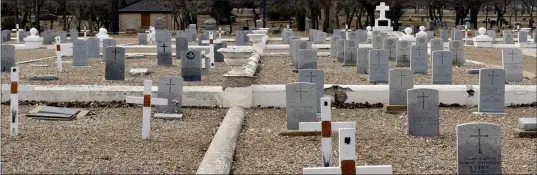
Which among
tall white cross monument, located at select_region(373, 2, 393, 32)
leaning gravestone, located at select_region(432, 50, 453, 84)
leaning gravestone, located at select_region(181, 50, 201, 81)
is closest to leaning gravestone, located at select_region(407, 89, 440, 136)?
leaning gravestone, located at select_region(432, 50, 453, 84)

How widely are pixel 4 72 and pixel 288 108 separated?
35.1 feet

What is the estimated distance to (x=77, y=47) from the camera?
2241 cm

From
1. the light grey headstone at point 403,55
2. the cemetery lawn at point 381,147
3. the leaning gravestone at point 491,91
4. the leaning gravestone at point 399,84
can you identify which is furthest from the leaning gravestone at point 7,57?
the leaning gravestone at point 491,91

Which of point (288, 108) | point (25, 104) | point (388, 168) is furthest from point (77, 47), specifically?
point (388, 168)

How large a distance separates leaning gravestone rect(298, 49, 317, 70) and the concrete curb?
659cm

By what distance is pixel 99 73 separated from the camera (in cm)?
1983

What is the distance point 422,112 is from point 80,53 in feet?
45.5

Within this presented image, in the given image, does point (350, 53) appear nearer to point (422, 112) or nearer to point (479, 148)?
point (422, 112)

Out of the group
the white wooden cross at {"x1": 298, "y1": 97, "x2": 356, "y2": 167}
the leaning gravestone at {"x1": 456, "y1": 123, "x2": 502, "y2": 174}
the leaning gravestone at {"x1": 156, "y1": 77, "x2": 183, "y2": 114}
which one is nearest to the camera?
the leaning gravestone at {"x1": 456, "y1": 123, "x2": 502, "y2": 174}

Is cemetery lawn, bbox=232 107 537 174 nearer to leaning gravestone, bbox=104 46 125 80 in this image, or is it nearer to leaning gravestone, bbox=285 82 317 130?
leaning gravestone, bbox=285 82 317 130

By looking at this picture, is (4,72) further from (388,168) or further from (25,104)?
(388,168)

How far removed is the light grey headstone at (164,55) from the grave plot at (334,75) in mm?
2406

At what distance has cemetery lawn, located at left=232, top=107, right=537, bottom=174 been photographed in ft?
27.7

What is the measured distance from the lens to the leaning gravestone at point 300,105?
10.7 m
